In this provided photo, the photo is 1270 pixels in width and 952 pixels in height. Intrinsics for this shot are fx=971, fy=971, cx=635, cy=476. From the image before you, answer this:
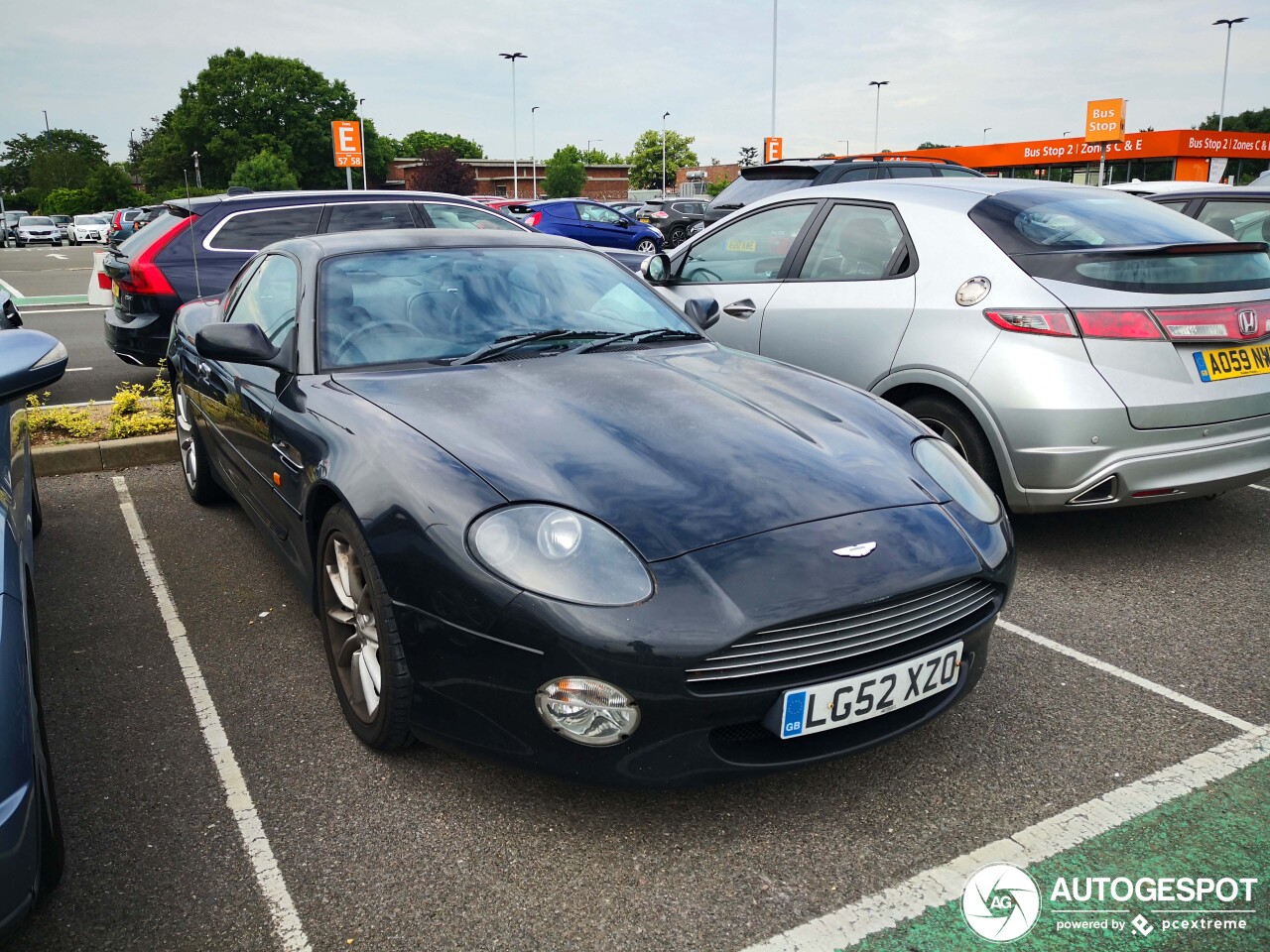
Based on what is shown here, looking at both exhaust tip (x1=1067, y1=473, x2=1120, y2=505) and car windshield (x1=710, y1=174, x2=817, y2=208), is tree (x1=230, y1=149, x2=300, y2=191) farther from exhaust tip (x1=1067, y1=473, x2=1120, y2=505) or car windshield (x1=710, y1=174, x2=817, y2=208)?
exhaust tip (x1=1067, y1=473, x2=1120, y2=505)

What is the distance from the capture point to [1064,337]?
12.5 feet

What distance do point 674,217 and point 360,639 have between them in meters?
24.6

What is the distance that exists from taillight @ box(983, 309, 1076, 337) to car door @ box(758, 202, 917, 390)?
0.50 metres

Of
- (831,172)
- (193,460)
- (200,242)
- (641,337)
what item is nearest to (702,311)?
(641,337)

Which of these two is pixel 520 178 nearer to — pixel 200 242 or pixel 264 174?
pixel 264 174

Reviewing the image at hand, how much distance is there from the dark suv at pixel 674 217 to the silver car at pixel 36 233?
107ft

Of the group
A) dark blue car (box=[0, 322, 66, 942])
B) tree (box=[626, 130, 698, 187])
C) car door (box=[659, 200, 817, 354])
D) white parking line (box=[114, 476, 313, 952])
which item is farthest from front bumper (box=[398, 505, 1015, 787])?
tree (box=[626, 130, 698, 187])

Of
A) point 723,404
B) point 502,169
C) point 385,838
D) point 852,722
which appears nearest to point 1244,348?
point 723,404

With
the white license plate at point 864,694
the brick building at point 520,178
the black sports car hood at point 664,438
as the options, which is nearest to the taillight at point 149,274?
the black sports car hood at point 664,438

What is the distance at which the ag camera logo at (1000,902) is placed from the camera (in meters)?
2.05

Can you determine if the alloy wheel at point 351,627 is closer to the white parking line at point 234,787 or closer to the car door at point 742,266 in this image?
the white parking line at point 234,787

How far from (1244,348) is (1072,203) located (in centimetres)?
98

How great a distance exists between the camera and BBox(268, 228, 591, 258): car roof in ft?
11.8

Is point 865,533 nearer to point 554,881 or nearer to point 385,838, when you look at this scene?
point 554,881
